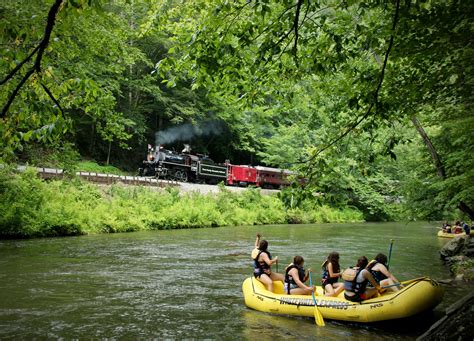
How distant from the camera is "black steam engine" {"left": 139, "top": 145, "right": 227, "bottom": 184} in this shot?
30344 millimetres

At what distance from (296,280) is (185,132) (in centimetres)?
2981

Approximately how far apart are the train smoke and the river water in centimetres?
1904

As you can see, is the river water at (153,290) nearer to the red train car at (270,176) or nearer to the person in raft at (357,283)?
the person in raft at (357,283)

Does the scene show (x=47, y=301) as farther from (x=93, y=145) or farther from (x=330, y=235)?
(x=93, y=145)

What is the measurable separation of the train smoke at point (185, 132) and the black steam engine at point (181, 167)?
307 cm

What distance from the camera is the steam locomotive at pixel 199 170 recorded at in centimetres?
3042

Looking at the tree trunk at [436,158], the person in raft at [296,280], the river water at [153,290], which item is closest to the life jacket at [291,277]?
the person in raft at [296,280]

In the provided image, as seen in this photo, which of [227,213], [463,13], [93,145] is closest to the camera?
[463,13]

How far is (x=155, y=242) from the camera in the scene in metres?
17.0

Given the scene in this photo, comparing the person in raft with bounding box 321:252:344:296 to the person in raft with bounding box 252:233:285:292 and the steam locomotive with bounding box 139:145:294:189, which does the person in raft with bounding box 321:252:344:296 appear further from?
the steam locomotive with bounding box 139:145:294:189

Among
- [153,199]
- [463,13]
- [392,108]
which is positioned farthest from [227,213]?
[463,13]

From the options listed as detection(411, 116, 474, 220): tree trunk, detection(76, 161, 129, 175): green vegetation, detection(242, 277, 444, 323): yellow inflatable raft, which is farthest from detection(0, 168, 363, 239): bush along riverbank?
detection(76, 161, 129, 175): green vegetation

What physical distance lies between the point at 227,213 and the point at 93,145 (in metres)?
13.6

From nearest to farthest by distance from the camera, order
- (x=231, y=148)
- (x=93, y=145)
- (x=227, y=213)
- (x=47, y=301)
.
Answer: (x=47, y=301) → (x=227, y=213) → (x=93, y=145) → (x=231, y=148)
